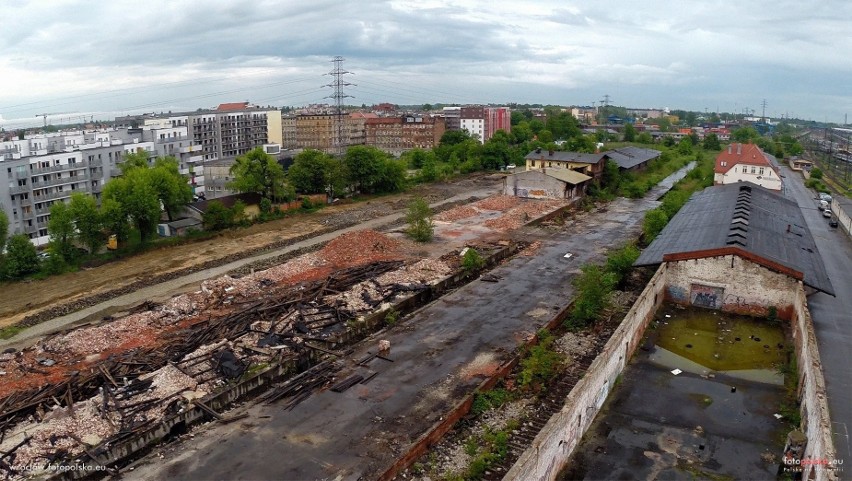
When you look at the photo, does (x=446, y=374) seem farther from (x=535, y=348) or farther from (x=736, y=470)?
(x=736, y=470)

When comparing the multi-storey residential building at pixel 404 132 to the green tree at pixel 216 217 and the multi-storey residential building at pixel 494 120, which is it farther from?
the green tree at pixel 216 217

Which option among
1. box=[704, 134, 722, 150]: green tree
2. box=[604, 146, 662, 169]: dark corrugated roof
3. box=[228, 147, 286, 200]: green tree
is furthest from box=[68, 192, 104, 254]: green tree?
box=[704, 134, 722, 150]: green tree

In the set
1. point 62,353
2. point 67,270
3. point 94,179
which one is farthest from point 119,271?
point 94,179

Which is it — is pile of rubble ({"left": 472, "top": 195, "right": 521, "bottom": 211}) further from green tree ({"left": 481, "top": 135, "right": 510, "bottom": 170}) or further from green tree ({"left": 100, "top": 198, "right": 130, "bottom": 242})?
green tree ({"left": 100, "top": 198, "right": 130, "bottom": 242})

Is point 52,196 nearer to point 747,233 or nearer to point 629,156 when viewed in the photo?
point 747,233

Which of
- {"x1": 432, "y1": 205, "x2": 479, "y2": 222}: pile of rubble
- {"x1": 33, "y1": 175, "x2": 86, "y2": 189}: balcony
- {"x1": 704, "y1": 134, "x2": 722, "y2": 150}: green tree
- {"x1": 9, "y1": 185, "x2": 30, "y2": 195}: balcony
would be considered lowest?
{"x1": 432, "y1": 205, "x2": 479, "y2": 222}: pile of rubble

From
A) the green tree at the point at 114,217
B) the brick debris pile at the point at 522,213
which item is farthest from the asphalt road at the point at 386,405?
the green tree at the point at 114,217

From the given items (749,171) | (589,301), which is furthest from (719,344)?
(749,171)
